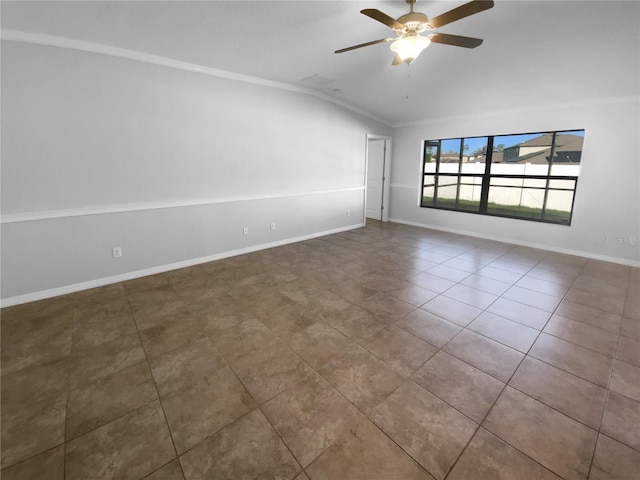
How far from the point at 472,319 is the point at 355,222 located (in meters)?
4.10

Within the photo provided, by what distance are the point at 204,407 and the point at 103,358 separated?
1.10 m

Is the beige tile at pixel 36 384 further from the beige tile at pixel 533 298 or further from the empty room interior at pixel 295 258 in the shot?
the beige tile at pixel 533 298

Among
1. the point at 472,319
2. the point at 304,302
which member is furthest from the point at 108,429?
the point at 472,319

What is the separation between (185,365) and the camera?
2.15 meters

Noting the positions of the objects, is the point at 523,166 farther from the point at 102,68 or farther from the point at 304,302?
the point at 102,68

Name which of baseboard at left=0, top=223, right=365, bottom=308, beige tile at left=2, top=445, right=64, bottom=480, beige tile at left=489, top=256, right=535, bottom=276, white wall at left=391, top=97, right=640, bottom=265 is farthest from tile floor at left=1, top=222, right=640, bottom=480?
white wall at left=391, top=97, right=640, bottom=265

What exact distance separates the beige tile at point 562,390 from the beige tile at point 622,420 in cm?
3

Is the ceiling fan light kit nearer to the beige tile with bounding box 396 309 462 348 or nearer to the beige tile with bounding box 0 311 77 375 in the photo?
the beige tile with bounding box 396 309 462 348

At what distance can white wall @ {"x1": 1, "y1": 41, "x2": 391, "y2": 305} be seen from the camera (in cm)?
293

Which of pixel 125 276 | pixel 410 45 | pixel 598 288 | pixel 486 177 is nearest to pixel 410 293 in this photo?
pixel 598 288

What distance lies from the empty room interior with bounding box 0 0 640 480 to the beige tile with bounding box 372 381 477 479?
13 mm

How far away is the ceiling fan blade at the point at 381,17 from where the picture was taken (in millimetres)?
2027

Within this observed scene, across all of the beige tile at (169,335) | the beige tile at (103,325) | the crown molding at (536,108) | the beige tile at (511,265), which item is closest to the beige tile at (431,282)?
the beige tile at (511,265)

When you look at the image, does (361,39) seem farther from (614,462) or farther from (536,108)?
(614,462)
